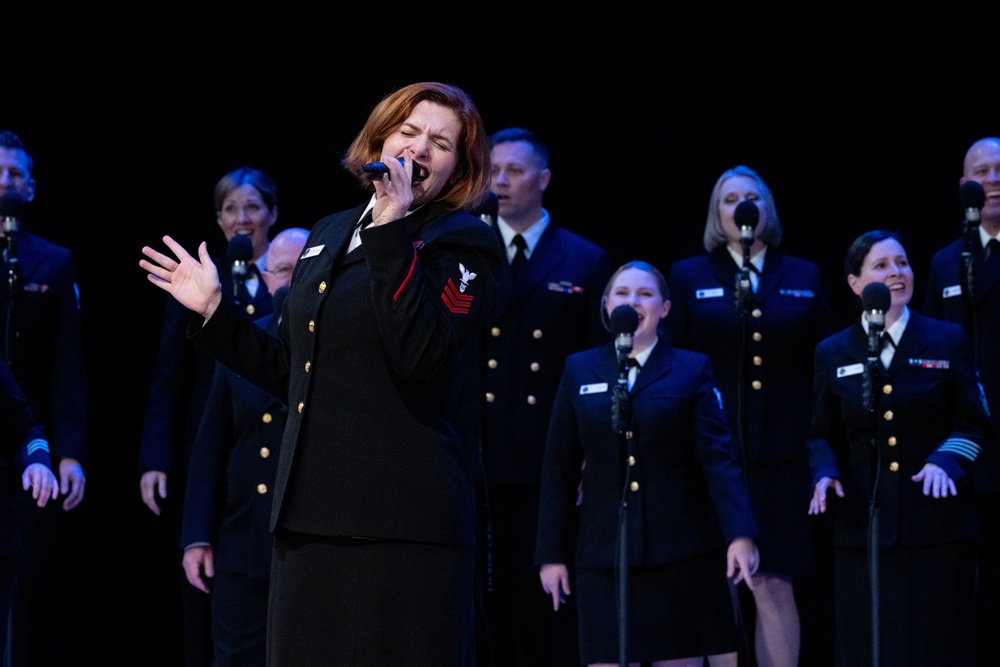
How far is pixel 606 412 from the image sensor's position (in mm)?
4172

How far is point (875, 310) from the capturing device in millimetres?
3953

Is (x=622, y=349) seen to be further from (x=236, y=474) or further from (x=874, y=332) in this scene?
(x=236, y=474)

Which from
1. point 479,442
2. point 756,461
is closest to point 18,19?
point 479,442

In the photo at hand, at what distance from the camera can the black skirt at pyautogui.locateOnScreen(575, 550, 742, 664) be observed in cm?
401

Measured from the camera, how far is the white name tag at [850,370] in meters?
4.34

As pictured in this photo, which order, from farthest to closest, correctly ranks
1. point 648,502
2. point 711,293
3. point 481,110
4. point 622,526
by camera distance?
point 481,110, point 711,293, point 648,502, point 622,526

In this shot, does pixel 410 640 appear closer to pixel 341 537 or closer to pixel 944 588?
pixel 341 537

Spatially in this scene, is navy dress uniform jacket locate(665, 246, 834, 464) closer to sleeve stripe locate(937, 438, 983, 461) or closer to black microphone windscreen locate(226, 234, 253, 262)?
sleeve stripe locate(937, 438, 983, 461)

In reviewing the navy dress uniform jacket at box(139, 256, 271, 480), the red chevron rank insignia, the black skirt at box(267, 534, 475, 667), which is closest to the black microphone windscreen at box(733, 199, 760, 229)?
the navy dress uniform jacket at box(139, 256, 271, 480)

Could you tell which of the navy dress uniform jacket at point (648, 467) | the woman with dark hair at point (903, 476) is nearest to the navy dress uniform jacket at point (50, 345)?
the navy dress uniform jacket at point (648, 467)

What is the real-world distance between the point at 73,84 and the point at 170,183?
0.54 m

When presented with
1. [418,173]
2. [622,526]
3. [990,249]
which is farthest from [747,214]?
[418,173]

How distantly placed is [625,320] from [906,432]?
3.56ft

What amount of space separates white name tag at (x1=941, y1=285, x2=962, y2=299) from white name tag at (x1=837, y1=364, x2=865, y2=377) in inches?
25.8
